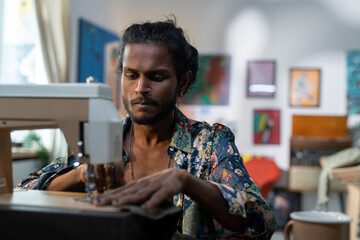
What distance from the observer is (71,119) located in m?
1.14

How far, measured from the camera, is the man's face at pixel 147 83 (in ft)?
5.21

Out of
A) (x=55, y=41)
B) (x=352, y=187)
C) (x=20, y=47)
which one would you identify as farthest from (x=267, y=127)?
(x=20, y=47)

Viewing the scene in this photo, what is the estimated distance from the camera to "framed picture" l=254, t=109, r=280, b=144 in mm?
6090

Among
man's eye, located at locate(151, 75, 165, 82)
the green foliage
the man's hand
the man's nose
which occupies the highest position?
man's eye, located at locate(151, 75, 165, 82)

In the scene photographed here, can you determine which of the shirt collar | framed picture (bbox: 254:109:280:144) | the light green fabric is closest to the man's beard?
the shirt collar

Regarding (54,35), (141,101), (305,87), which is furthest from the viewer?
(305,87)

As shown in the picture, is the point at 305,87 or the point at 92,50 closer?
the point at 92,50

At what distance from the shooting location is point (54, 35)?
483 centimetres

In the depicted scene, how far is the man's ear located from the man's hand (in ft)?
2.51

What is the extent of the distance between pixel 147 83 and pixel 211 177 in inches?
13.9

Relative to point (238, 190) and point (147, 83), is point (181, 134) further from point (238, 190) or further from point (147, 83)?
point (238, 190)

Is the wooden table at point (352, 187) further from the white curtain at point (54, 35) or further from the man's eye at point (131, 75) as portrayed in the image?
the man's eye at point (131, 75)

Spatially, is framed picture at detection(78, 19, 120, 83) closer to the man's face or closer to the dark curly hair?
the dark curly hair

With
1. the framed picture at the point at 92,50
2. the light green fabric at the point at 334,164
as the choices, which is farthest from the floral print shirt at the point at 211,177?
the framed picture at the point at 92,50
